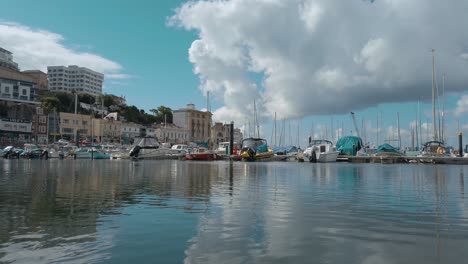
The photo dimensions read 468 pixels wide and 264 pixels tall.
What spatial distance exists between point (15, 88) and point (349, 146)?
117 metres

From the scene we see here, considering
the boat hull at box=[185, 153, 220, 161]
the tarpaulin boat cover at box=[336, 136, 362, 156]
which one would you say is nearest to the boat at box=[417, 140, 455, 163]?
the tarpaulin boat cover at box=[336, 136, 362, 156]

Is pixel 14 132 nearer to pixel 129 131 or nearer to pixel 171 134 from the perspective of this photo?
pixel 129 131

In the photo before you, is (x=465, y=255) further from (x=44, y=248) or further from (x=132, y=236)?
(x=44, y=248)

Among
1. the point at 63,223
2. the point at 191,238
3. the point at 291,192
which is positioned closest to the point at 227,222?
the point at 191,238

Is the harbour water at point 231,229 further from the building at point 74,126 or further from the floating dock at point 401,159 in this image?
the building at point 74,126

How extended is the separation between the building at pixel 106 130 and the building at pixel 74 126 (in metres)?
2.61

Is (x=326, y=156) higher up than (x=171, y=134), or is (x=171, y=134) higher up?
(x=171, y=134)

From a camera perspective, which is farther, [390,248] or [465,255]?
[390,248]

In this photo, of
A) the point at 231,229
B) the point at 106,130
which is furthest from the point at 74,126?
the point at 231,229

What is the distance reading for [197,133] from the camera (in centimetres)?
19525

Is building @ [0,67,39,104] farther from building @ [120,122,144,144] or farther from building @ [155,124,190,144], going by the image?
building @ [155,124,190,144]

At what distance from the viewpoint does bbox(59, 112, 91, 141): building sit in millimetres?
142913

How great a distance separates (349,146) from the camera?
101 meters

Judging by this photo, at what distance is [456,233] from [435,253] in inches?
120
